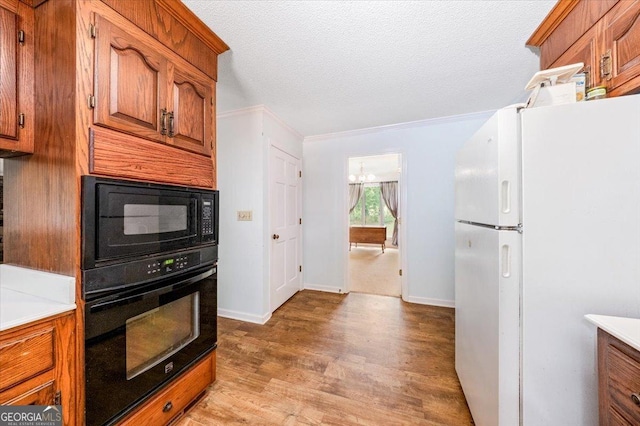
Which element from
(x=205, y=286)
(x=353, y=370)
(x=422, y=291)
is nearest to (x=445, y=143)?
(x=422, y=291)

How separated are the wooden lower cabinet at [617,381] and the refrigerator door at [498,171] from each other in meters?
0.49

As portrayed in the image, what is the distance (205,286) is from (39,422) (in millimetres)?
771

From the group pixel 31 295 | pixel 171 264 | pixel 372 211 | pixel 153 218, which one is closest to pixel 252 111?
pixel 153 218

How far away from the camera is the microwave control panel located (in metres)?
1.50

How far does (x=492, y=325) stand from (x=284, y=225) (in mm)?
2455

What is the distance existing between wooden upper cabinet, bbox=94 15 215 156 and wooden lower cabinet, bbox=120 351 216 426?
1.35 metres

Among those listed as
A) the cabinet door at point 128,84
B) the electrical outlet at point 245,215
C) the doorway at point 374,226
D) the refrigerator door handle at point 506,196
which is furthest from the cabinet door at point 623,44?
the electrical outlet at point 245,215

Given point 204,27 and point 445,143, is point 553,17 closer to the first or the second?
point 445,143

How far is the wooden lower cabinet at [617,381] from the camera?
0.72m

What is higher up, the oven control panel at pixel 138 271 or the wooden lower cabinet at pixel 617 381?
the oven control panel at pixel 138 271

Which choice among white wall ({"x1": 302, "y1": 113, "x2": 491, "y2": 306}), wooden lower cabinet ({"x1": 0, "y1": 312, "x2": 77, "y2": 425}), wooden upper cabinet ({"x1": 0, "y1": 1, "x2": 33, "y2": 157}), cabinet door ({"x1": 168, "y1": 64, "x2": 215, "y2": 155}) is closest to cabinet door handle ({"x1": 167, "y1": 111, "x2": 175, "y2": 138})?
cabinet door ({"x1": 168, "y1": 64, "x2": 215, "y2": 155})

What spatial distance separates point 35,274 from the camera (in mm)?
1037

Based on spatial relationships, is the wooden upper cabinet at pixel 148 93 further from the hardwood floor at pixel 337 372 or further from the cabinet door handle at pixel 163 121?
the hardwood floor at pixel 337 372

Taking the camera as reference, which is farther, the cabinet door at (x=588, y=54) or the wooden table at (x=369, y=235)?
the wooden table at (x=369, y=235)
